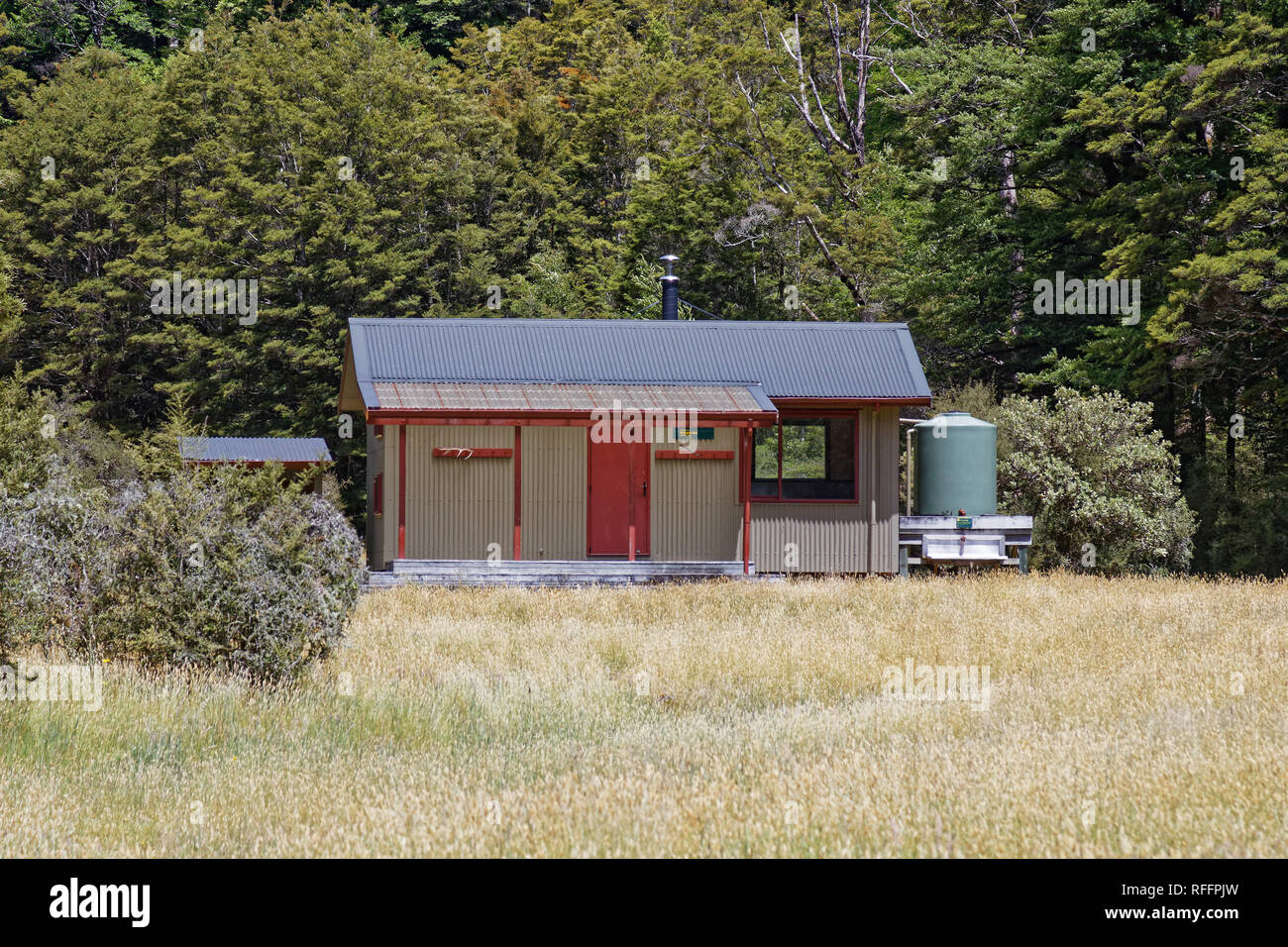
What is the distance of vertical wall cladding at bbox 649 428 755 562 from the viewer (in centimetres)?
2156

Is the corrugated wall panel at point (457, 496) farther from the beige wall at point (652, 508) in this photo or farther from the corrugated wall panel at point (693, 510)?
the corrugated wall panel at point (693, 510)

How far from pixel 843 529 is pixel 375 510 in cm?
853

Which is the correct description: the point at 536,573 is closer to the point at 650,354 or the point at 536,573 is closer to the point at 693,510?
the point at 693,510

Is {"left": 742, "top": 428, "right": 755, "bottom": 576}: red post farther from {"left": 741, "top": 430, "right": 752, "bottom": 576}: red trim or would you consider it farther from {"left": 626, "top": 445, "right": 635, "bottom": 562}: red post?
{"left": 626, "top": 445, "right": 635, "bottom": 562}: red post

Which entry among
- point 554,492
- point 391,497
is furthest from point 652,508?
point 391,497

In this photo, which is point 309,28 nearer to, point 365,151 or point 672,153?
point 365,151

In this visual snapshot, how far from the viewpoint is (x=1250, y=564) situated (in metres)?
24.1

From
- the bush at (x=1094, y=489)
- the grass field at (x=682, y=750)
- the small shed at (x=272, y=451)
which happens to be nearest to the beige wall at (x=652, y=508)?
the bush at (x=1094, y=489)

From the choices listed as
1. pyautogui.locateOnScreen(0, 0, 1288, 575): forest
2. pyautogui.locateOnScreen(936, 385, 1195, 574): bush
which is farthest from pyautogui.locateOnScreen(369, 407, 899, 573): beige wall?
pyautogui.locateOnScreen(0, 0, 1288, 575): forest

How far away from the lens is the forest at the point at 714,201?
25172mm

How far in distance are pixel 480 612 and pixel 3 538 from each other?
7133 millimetres

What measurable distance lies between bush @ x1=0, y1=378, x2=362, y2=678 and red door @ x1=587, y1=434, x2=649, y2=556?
430 inches

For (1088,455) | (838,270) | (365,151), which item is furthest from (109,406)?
(1088,455)

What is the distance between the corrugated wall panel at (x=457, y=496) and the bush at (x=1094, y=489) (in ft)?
28.5
